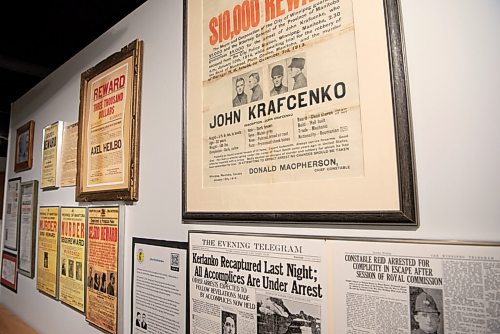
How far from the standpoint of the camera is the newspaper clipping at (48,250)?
1564 mm

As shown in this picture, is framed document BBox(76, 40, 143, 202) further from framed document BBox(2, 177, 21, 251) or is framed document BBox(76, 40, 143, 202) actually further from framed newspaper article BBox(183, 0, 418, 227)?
framed document BBox(2, 177, 21, 251)

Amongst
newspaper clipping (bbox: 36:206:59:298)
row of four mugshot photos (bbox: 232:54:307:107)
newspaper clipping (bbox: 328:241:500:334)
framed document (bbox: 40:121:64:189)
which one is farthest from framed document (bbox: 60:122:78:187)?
newspaper clipping (bbox: 328:241:500:334)

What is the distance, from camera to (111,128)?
1225 millimetres

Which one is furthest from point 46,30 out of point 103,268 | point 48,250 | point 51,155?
point 103,268

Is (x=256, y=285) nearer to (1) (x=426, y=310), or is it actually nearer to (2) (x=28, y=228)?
(1) (x=426, y=310)

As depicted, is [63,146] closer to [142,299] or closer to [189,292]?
[142,299]

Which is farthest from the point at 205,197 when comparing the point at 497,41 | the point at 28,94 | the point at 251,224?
the point at 28,94

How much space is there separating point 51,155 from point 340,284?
159 cm

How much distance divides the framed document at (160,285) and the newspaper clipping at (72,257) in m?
0.39

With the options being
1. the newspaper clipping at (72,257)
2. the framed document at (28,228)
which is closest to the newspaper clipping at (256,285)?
the newspaper clipping at (72,257)

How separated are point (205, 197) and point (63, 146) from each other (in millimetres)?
1082

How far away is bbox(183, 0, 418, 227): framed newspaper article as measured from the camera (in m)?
0.57

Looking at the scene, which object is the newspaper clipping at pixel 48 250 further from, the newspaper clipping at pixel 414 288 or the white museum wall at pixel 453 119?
the newspaper clipping at pixel 414 288

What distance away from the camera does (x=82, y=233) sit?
4.50 ft
